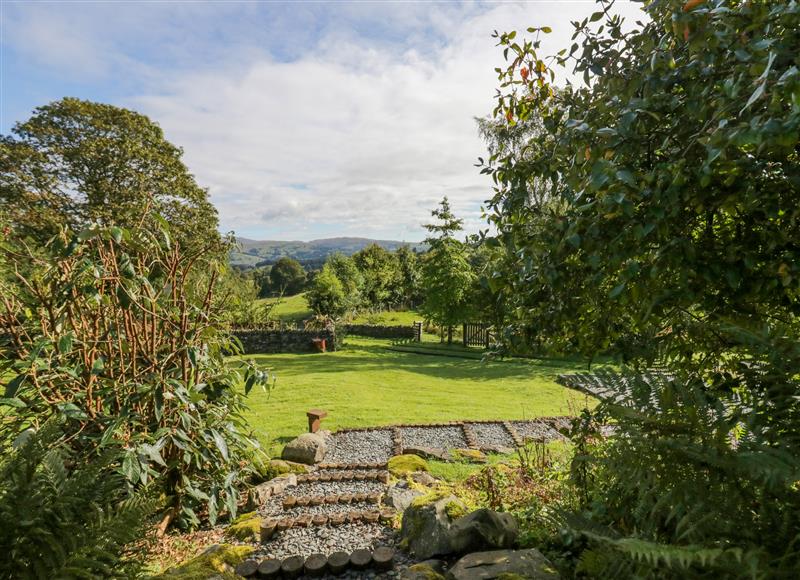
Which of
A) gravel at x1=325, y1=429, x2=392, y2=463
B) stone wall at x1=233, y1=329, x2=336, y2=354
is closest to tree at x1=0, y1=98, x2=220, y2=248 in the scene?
stone wall at x1=233, y1=329, x2=336, y2=354

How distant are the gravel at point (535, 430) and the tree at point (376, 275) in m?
22.6

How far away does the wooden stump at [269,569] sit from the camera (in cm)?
268

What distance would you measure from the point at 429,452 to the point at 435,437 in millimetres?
834

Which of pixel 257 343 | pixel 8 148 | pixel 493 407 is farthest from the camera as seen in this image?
pixel 257 343

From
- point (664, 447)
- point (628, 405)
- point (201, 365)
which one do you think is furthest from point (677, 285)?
point (201, 365)

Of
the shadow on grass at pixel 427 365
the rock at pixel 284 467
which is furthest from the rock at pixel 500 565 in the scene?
the shadow on grass at pixel 427 365

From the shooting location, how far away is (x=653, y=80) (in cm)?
140

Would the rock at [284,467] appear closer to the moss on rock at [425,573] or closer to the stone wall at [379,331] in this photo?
the moss on rock at [425,573]

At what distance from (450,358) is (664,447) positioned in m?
13.7

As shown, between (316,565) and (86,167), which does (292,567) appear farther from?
(86,167)

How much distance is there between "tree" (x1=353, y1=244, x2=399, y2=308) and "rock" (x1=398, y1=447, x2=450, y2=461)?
928 inches

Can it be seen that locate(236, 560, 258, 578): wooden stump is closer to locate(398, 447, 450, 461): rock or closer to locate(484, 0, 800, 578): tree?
locate(484, 0, 800, 578): tree

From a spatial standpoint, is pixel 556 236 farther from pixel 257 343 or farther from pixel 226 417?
pixel 257 343

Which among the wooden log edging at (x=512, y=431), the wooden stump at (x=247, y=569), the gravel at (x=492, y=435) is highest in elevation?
the wooden stump at (x=247, y=569)
